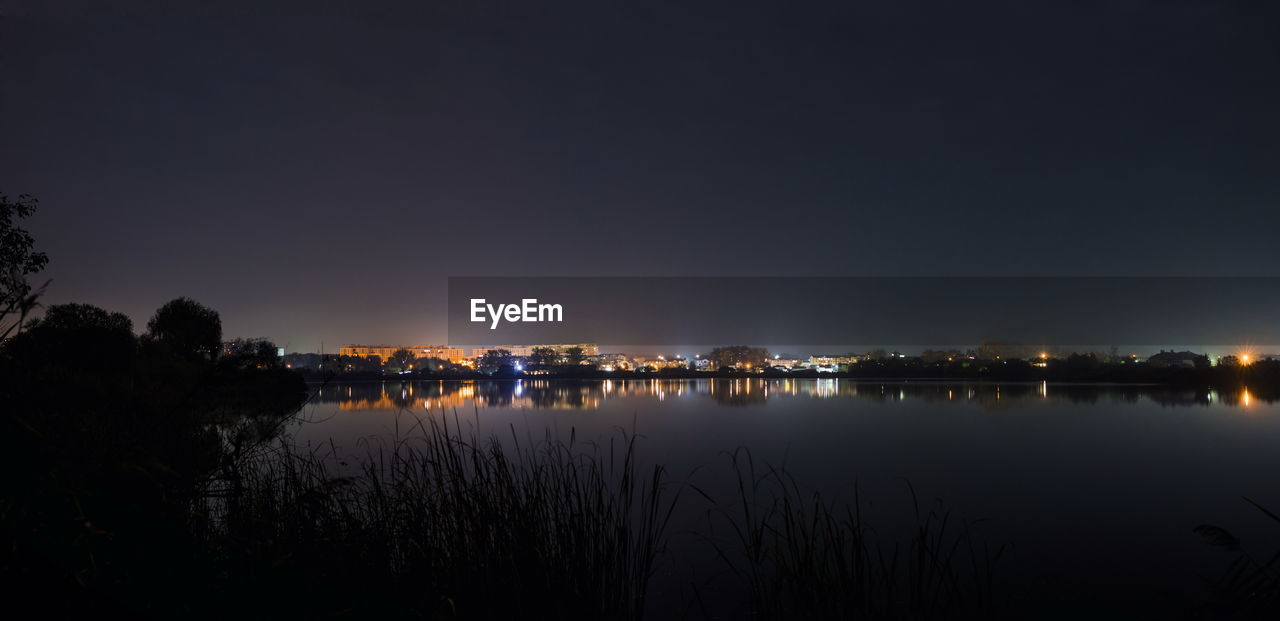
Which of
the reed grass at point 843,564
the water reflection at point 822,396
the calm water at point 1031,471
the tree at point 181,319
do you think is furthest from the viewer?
the tree at point 181,319

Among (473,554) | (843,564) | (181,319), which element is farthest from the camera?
(181,319)

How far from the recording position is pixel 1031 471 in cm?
1864

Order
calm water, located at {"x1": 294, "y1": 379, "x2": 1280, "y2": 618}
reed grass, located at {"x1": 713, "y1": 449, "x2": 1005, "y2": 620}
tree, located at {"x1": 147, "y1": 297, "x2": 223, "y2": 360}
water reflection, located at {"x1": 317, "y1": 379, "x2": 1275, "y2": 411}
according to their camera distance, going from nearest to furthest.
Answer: reed grass, located at {"x1": 713, "y1": 449, "x2": 1005, "y2": 620}
calm water, located at {"x1": 294, "y1": 379, "x2": 1280, "y2": 618}
water reflection, located at {"x1": 317, "y1": 379, "x2": 1275, "y2": 411}
tree, located at {"x1": 147, "y1": 297, "x2": 223, "y2": 360}

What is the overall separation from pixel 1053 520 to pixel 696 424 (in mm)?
17955

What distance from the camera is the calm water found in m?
9.71

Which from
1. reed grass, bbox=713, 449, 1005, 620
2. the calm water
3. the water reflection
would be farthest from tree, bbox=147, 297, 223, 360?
reed grass, bbox=713, 449, 1005, 620

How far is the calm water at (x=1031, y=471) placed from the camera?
9711 millimetres

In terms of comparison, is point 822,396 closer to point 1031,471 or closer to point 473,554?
point 1031,471

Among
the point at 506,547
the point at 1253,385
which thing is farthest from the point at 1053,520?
the point at 1253,385

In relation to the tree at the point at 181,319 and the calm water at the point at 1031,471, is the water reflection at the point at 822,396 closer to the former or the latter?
the calm water at the point at 1031,471

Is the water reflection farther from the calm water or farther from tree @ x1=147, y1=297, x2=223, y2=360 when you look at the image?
tree @ x1=147, y1=297, x2=223, y2=360

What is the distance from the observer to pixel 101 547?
130 inches

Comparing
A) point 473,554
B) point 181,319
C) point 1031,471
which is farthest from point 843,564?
point 181,319

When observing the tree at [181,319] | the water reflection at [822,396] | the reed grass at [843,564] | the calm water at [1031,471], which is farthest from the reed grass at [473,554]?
the tree at [181,319]
